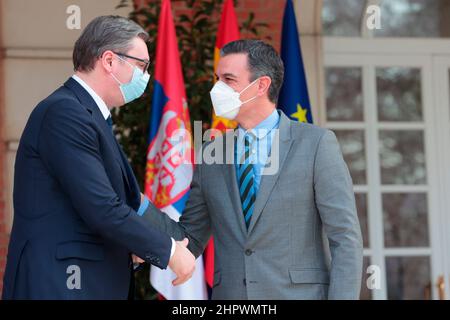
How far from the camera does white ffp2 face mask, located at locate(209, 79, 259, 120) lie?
10.7ft

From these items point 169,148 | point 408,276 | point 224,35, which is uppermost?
point 224,35

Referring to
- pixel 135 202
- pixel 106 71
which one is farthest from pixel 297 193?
pixel 106 71

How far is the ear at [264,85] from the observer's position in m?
3.26

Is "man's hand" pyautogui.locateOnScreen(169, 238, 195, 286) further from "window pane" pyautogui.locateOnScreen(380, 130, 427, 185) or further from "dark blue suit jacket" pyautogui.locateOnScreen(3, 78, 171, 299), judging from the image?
"window pane" pyautogui.locateOnScreen(380, 130, 427, 185)

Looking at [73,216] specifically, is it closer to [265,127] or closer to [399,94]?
[265,127]

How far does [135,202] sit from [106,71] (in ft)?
1.48

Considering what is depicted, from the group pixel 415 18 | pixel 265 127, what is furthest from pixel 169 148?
pixel 415 18

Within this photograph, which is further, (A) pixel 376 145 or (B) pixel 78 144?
(A) pixel 376 145

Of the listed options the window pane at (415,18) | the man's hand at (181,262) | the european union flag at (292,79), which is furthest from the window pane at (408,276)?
the man's hand at (181,262)

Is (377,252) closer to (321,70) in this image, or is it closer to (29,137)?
(321,70)

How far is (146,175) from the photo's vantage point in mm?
4695

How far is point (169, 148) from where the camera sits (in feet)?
15.3

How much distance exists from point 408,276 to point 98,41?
3720 millimetres

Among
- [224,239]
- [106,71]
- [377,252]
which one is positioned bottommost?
[377,252]
